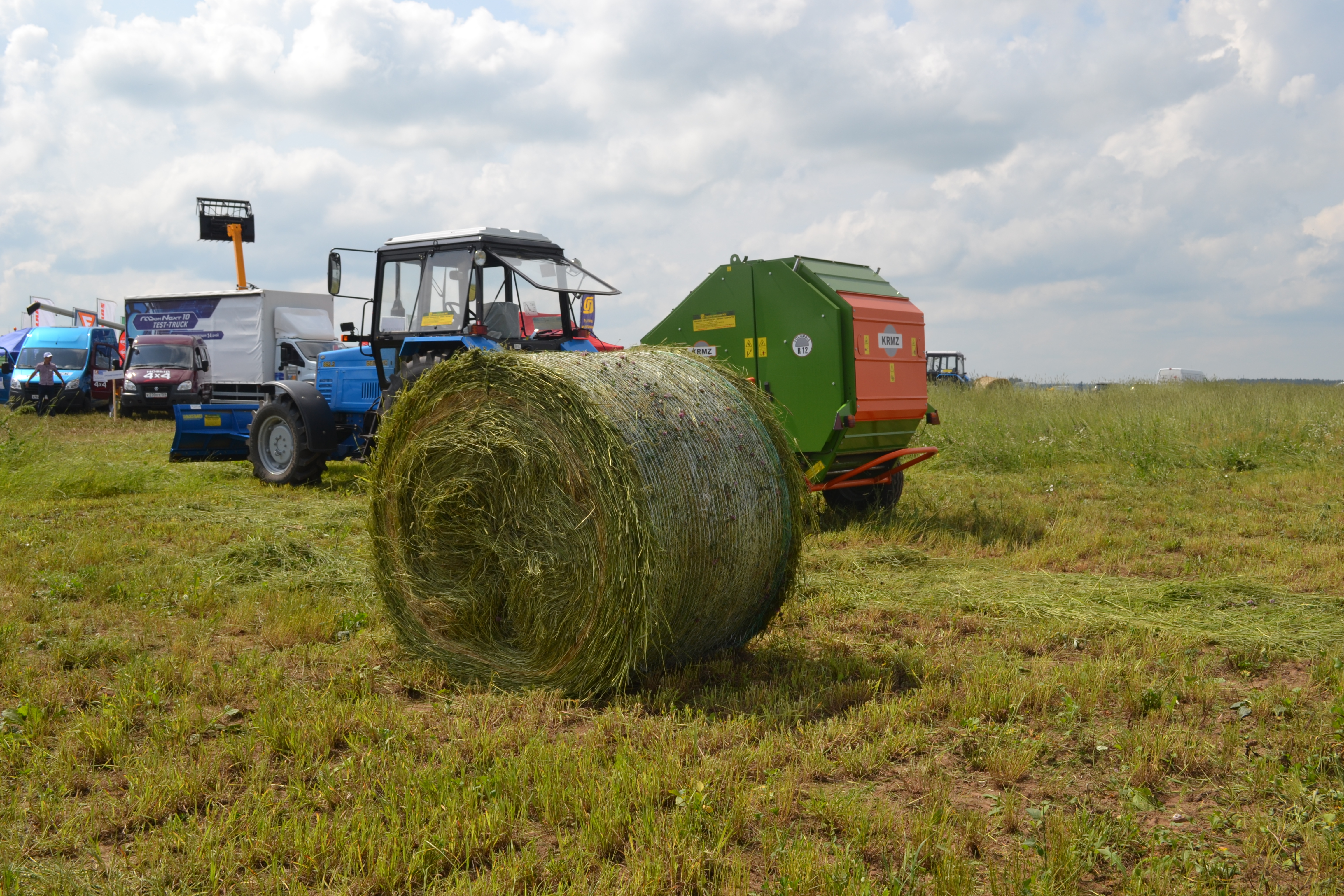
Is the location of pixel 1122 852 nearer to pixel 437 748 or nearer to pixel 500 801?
pixel 500 801

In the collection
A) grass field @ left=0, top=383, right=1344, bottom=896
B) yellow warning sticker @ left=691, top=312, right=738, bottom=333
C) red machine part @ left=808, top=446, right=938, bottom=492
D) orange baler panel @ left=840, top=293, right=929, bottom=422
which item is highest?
yellow warning sticker @ left=691, top=312, right=738, bottom=333

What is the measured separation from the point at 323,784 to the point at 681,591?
1.65m

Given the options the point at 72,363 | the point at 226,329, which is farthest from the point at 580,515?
the point at 72,363

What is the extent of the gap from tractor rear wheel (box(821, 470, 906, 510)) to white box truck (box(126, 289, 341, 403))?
16.6m

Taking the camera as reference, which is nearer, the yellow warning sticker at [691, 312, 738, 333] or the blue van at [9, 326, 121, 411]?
the yellow warning sticker at [691, 312, 738, 333]

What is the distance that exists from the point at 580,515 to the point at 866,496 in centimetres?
567

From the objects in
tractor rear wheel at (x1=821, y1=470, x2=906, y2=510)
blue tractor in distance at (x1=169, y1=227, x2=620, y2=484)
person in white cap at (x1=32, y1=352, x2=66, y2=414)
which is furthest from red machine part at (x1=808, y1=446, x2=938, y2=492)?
person in white cap at (x1=32, y1=352, x2=66, y2=414)

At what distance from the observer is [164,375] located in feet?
75.3

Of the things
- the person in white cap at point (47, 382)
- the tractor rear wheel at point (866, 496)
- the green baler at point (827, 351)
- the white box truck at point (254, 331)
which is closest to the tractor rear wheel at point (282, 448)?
the green baler at point (827, 351)

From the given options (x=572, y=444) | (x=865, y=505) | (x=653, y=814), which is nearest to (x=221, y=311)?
(x=865, y=505)

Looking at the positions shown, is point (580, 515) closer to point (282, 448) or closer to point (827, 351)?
point (827, 351)

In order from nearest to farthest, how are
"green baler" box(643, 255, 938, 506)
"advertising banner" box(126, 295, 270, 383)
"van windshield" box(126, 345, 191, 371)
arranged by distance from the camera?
Answer: "green baler" box(643, 255, 938, 506), "van windshield" box(126, 345, 191, 371), "advertising banner" box(126, 295, 270, 383)

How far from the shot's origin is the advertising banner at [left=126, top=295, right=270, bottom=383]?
23.7 meters

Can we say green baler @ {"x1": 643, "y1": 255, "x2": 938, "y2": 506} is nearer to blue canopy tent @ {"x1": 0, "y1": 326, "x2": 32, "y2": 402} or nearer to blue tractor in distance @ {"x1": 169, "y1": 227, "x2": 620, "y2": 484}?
blue tractor in distance @ {"x1": 169, "y1": 227, "x2": 620, "y2": 484}
